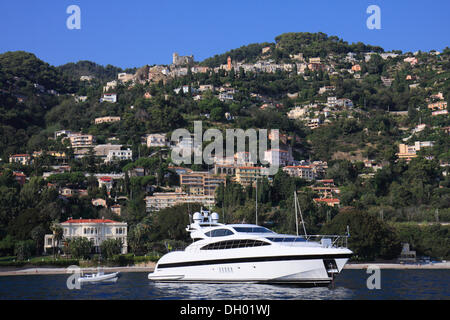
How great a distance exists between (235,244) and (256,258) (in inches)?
83.8

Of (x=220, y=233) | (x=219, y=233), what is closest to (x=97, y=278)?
(x=219, y=233)

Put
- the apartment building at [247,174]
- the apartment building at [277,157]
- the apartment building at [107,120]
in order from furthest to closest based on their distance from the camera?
the apartment building at [107,120] → the apartment building at [277,157] → the apartment building at [247,174]

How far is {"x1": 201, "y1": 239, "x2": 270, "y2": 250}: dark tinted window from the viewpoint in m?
39.2

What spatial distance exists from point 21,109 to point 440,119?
105025 millimetres

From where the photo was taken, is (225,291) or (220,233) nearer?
(225,291)

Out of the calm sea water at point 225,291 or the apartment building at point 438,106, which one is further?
the apartment building at point 438,106

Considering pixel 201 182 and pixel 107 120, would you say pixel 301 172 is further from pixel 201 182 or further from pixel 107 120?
pixel 107 120

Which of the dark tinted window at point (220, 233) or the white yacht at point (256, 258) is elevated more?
the dark tinted window at point (220, 233)

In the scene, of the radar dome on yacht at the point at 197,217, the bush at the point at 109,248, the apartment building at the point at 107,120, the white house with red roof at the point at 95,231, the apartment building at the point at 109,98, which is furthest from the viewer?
the apartment building at the point at 109,98

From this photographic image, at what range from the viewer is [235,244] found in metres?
40.1

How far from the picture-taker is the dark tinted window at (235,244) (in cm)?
3915

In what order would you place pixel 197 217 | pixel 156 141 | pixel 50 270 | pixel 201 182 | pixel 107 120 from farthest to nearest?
pixel 107 120, pixel 156 141, pixel 201 182, pixel 50 270, pixel 197 217

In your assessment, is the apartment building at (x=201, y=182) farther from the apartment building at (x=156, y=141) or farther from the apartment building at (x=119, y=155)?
the apartment building at (x=156, y=141)

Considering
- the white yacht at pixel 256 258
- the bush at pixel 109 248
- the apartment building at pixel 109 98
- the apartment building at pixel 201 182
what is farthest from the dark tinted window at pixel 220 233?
the apartment building at pixel 109 98
